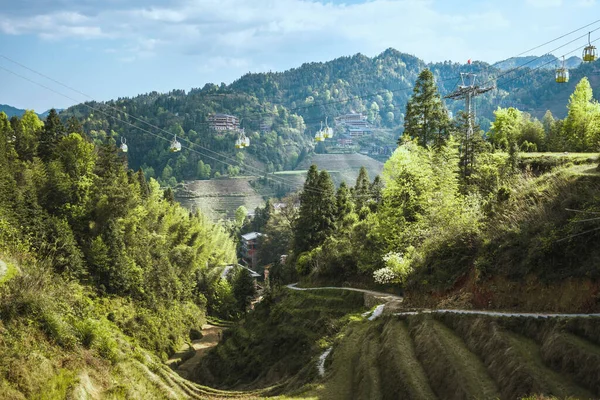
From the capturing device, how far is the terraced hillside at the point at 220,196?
481ft

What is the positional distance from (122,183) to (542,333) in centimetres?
3641

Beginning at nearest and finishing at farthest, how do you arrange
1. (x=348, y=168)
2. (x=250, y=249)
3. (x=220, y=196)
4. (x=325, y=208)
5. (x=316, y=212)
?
(x=325, y=208), (x=316, y=212), (x=250, y=249), (x=220, y=196), (x=348, y=168)

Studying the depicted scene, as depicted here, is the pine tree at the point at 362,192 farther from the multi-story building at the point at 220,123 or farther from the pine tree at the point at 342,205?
the multi-story building at the point at 220,123

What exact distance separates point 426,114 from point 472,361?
Answer: 32.5 m

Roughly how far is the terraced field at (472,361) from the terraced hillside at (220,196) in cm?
12280

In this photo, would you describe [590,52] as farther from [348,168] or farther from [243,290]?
[348,168]

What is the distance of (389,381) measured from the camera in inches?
576

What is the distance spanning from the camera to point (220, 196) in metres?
159

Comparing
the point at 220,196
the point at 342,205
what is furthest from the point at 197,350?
the point at 220,196

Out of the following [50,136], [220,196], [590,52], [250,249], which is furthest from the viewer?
[220,196]

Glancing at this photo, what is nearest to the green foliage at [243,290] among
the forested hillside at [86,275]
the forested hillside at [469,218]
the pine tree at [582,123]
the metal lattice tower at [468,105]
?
the forested hillside at [86,275]

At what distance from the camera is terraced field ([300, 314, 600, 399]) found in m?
11.3

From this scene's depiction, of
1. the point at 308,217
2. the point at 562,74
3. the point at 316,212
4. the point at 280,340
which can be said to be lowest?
the point at 280,340

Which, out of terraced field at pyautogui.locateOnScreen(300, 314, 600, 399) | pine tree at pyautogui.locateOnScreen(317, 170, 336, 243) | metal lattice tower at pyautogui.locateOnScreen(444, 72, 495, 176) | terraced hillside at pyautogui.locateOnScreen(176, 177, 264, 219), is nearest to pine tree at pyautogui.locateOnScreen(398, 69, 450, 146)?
metal lattice tower at pyautogui.locateOnScreen(444, 72, 495, 176)
